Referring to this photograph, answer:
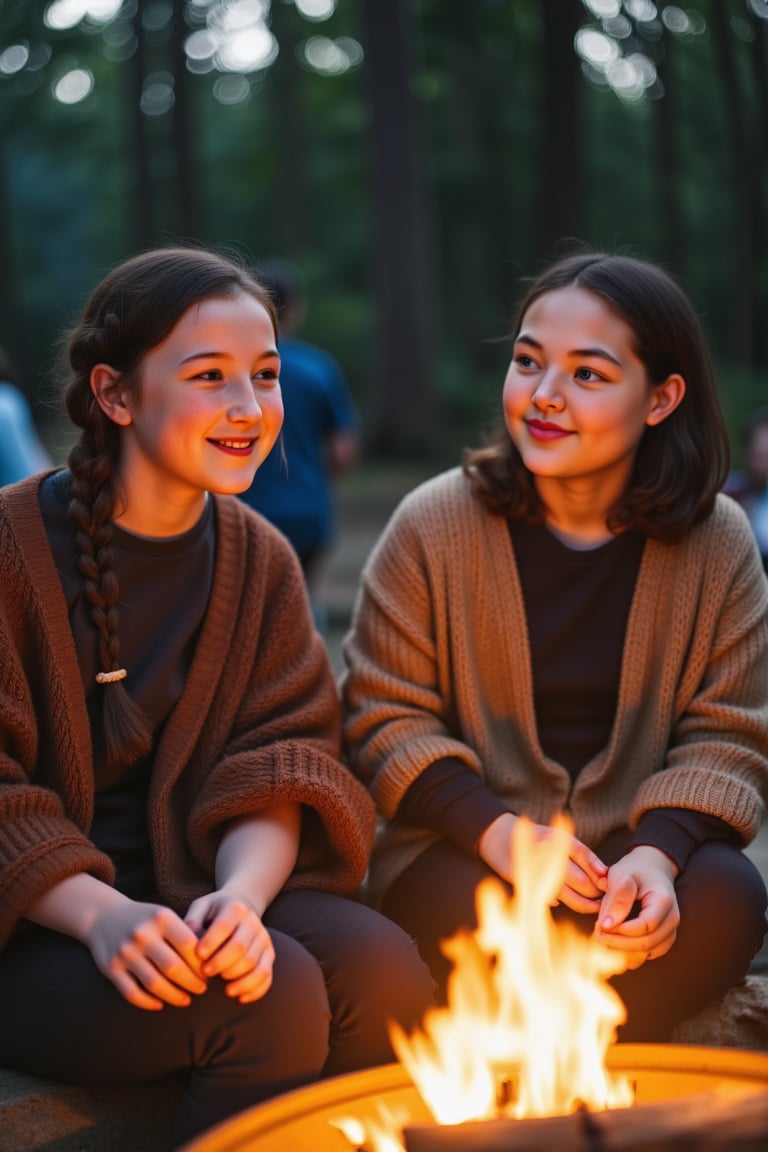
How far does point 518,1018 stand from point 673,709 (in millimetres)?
866

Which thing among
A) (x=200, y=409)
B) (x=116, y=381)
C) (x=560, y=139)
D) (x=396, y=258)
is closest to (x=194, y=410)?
(x=200, y=409)

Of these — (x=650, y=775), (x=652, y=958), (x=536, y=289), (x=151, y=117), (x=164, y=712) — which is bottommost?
(x=652, y=958)

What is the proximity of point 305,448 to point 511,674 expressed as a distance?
330 cm

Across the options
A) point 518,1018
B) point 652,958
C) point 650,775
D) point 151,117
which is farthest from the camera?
point 151,117

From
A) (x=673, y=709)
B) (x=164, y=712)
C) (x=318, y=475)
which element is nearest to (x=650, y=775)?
(x=673, y=709)

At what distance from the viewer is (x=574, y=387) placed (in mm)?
2553

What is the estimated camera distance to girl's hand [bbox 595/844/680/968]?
2.18 m

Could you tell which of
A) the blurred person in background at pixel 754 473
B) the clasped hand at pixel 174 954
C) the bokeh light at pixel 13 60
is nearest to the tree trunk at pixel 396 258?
the blurred person in background at pixel 754 473

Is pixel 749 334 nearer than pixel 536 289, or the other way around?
pixel 536 289

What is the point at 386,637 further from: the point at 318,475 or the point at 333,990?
the point at 318,475

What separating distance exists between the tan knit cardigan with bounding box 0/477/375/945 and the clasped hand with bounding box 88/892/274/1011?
152 millimetres

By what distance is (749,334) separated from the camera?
18.4 metres

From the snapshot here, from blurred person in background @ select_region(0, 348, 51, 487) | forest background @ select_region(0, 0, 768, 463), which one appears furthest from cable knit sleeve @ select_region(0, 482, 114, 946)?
forest background @ select_region(0, 0, 768, 463)

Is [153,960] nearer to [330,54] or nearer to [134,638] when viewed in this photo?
[134,638]
